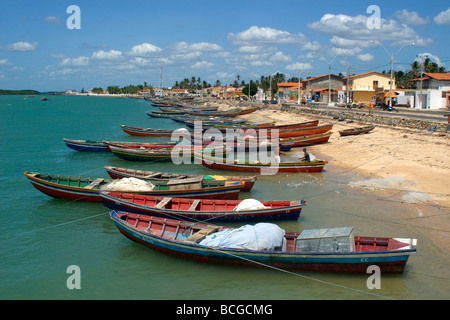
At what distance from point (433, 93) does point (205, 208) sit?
149ft

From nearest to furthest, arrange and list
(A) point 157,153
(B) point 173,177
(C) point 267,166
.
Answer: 1. (B) point 173,177
2. (C) point 267,166
3. (A) point 157,153

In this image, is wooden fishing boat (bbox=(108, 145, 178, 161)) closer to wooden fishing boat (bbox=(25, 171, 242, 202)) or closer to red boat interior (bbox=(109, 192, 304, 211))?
wooden fishing boat (bbox=(25, 171, 242, 202))

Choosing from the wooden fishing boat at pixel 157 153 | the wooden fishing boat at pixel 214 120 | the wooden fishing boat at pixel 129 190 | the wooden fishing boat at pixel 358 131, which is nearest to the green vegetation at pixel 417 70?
the wooden fishing boat at pixel 214 120

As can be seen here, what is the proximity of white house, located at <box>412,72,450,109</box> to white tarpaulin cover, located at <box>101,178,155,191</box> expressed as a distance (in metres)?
44.9

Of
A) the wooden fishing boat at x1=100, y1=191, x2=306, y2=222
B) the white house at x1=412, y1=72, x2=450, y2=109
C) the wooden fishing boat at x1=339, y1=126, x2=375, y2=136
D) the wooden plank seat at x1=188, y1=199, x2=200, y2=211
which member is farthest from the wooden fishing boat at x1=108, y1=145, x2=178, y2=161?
the white house at x1=412, y1=72, x2=450, y2=109

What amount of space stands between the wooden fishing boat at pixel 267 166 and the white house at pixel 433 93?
34047 millimetres

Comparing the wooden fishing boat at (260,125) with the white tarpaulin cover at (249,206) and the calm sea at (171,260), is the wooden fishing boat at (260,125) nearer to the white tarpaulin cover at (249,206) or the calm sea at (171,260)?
the calm sea at (171,260)

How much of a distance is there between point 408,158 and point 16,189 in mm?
25556

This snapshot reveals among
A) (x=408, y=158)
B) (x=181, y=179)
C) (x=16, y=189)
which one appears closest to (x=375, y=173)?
(x=408, y=158)

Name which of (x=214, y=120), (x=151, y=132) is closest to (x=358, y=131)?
(x=151, y=132)

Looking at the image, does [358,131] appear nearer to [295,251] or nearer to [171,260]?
[295,251]

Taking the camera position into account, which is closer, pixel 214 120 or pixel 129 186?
pixel 129 186

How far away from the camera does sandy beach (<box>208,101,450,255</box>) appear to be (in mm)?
17953

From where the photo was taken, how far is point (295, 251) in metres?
13.5
